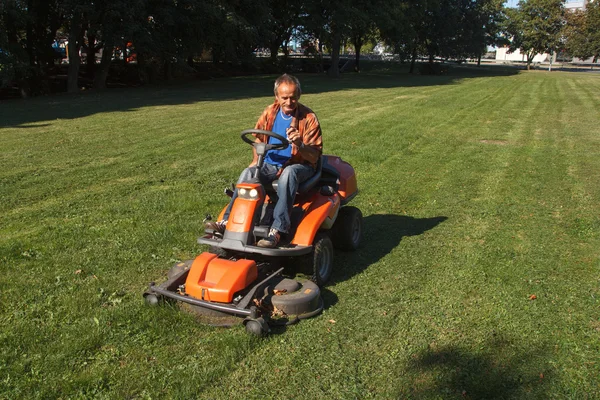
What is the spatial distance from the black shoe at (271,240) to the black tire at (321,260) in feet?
1.24

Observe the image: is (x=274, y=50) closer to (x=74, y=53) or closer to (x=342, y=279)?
(x=74, y=53)

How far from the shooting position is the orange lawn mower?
384cm

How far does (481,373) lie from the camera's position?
341 centimetres

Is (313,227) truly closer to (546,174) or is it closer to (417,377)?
(417,377)

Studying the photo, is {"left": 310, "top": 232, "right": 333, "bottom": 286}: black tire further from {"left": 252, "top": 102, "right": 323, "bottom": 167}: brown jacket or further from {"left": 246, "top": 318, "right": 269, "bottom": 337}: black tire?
{"left": 246, "top": 318, "right": 269, "bottom": 337}: black tire

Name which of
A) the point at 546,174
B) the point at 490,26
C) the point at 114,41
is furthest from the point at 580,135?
the point at 490,26

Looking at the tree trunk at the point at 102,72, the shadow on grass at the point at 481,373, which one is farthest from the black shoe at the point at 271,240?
the tree trunk at the point at 102,72

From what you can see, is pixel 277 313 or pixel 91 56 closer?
pixel 277 313

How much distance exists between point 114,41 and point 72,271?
18.2 m

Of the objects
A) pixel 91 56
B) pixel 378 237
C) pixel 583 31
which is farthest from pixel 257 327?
pixel 583 31

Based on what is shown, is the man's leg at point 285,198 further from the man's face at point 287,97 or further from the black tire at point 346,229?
the black tire at point 346,229

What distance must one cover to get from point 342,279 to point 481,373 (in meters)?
1.64

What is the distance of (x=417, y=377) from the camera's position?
3.37 m

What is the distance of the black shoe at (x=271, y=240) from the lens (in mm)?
4152
